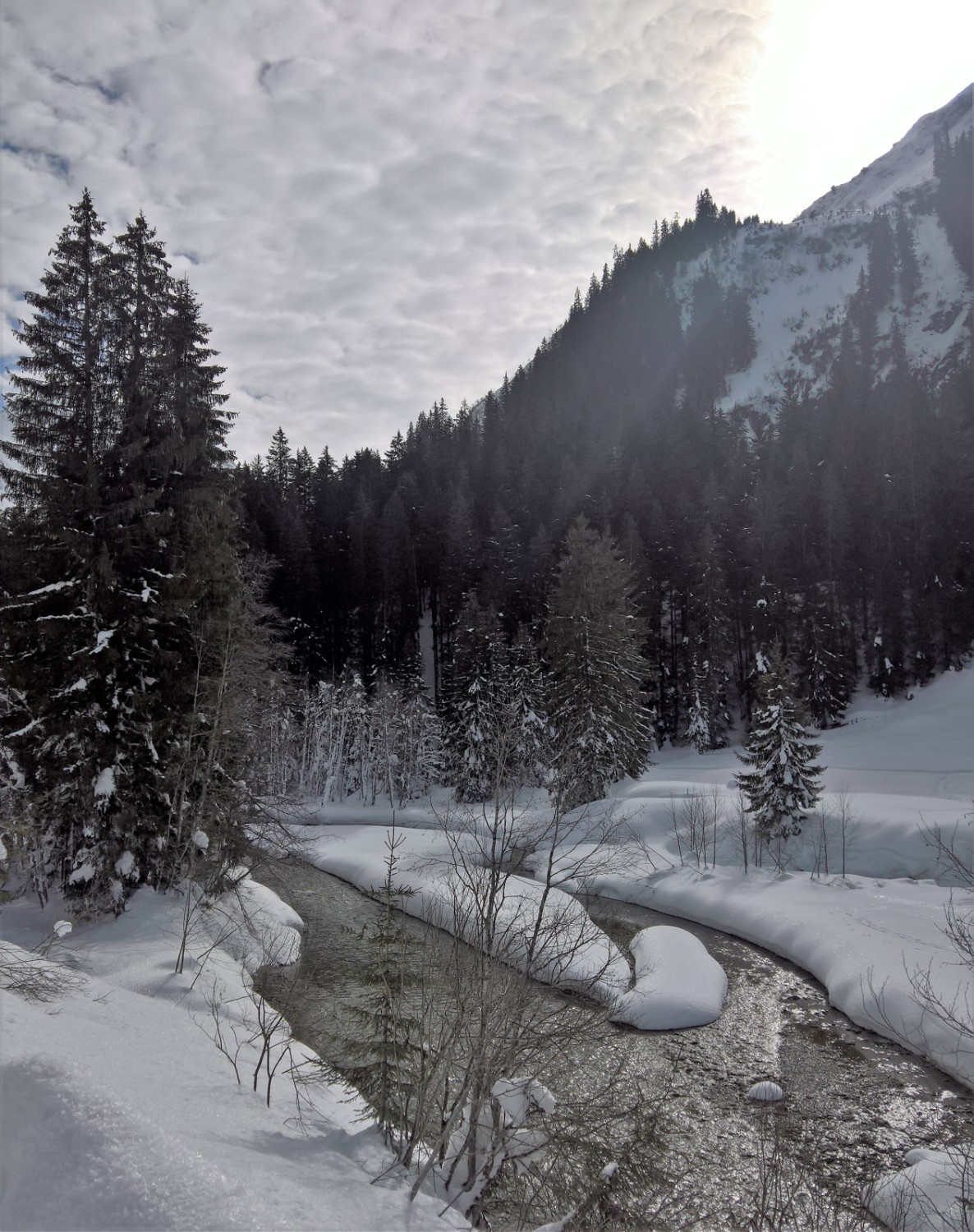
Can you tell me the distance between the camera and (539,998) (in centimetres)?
845

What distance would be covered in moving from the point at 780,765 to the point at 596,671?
938cm

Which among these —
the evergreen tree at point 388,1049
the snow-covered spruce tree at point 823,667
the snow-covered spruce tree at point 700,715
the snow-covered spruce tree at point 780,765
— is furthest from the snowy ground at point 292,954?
the snow-covered spruce tree at point 700,715

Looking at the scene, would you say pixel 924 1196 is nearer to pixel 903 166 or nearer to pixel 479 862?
pixel 479 862

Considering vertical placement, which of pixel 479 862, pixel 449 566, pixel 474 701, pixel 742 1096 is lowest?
pixel 742 1096

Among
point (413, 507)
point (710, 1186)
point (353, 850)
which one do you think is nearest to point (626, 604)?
point (353, 850)

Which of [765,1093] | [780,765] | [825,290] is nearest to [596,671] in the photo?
[780,765]

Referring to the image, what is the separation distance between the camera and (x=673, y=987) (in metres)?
16.2

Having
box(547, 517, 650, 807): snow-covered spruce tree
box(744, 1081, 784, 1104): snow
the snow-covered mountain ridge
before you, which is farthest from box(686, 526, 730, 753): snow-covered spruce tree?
the snow-covered mountain ridge

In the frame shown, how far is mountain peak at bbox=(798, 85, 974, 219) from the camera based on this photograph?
14050cm

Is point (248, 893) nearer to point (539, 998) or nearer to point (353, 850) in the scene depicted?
point (353, 850)

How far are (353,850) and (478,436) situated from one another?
62.0 meters

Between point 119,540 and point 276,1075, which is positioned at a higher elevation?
point 119,540

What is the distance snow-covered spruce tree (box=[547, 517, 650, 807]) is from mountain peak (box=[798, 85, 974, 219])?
139 m

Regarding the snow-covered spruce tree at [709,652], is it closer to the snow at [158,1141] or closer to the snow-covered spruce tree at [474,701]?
the snow-covered spruce tree at [474,701]
